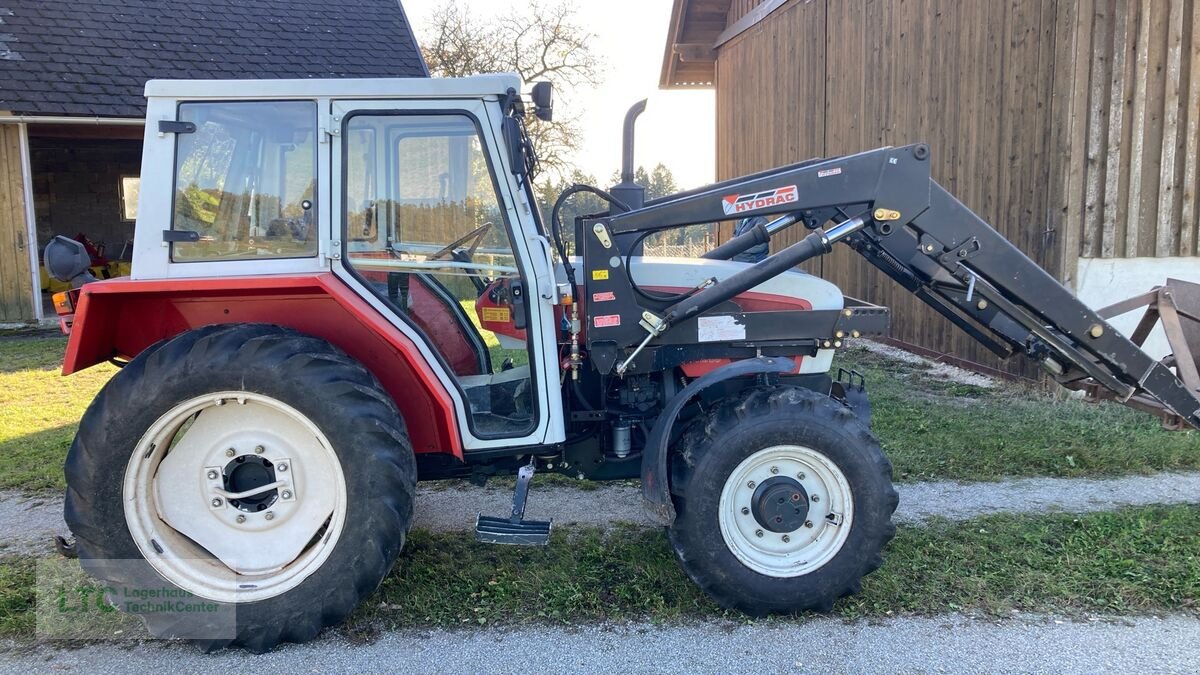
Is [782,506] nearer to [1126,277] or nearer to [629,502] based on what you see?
[629,502]

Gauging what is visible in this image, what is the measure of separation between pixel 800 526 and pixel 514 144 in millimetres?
1991

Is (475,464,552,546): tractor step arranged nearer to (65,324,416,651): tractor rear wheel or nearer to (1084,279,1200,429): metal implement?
(65,324,416,651): tractor rear wheel

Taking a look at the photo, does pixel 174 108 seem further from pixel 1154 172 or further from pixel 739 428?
pixel 1154 172

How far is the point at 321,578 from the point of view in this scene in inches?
127

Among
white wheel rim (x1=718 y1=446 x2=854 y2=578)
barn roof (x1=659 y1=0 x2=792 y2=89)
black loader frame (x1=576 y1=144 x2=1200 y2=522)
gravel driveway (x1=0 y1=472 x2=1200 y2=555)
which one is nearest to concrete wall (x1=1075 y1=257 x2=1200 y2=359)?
gravel driveway (x1=0 y1=472 x2=1200 y2=555)

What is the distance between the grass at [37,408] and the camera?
5.59 meters

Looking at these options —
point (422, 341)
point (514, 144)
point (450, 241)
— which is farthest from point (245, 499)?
point (514, 144)

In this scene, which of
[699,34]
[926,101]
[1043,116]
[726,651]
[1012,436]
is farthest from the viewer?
[699,34]

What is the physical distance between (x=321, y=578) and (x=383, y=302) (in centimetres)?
113

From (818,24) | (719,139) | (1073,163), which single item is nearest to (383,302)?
(1073,163)

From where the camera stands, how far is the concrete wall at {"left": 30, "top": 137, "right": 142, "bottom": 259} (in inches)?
647

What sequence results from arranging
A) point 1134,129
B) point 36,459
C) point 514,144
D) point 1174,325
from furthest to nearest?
1. point 1134,129
2. point 36,459
3. point 1174,325
4. point 514,144

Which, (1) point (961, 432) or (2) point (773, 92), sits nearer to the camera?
(1) point (961, 432)

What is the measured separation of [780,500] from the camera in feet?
11.2
